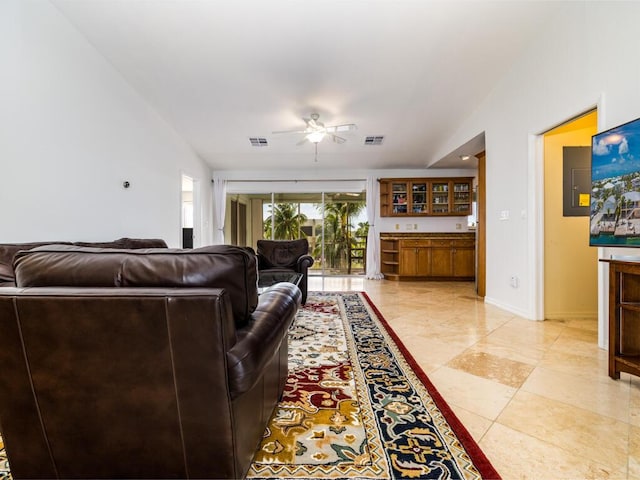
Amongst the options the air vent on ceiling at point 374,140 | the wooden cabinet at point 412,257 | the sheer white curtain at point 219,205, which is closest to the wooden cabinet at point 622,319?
the air vent on ceiling at point 374,140

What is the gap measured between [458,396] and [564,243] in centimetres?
267

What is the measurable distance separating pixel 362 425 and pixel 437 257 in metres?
5.45

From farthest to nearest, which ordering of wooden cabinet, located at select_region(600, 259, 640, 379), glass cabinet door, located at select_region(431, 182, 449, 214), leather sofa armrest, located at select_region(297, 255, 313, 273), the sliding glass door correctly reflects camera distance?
the sliding glass door < glass cabinet door, located at select_region(431, 182, 449, 214) < leather sofa armrest, located at select_region(297, 255, 313, 273) < wooden cabinet, located at select_region(600, 259, 640, 379)

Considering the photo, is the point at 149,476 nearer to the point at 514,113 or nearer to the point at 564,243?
the point at 564,243

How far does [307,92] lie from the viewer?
405 centimetres

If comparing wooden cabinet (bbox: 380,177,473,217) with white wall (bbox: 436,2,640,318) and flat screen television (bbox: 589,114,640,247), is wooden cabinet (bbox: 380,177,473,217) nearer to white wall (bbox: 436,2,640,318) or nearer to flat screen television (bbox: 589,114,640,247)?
white wall (bbox: 436,2,640,318)

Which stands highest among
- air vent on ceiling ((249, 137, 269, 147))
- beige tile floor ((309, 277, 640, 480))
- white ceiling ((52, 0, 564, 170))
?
white ceiling ((52, 0, 564, 170))

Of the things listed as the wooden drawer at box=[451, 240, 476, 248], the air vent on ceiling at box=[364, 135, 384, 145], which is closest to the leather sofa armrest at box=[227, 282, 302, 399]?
the air vent on ceiling at box=[364, 135, 384, 145]

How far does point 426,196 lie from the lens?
22.3 feet

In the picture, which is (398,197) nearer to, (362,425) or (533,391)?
(533,391)

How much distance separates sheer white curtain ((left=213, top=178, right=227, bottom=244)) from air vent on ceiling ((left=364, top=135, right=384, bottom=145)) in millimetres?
3514

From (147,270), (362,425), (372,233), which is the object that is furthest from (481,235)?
(147,270)

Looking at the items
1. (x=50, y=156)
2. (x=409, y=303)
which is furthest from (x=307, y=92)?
(x=409, y=303)

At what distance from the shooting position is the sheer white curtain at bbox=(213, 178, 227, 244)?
7.15 meters
